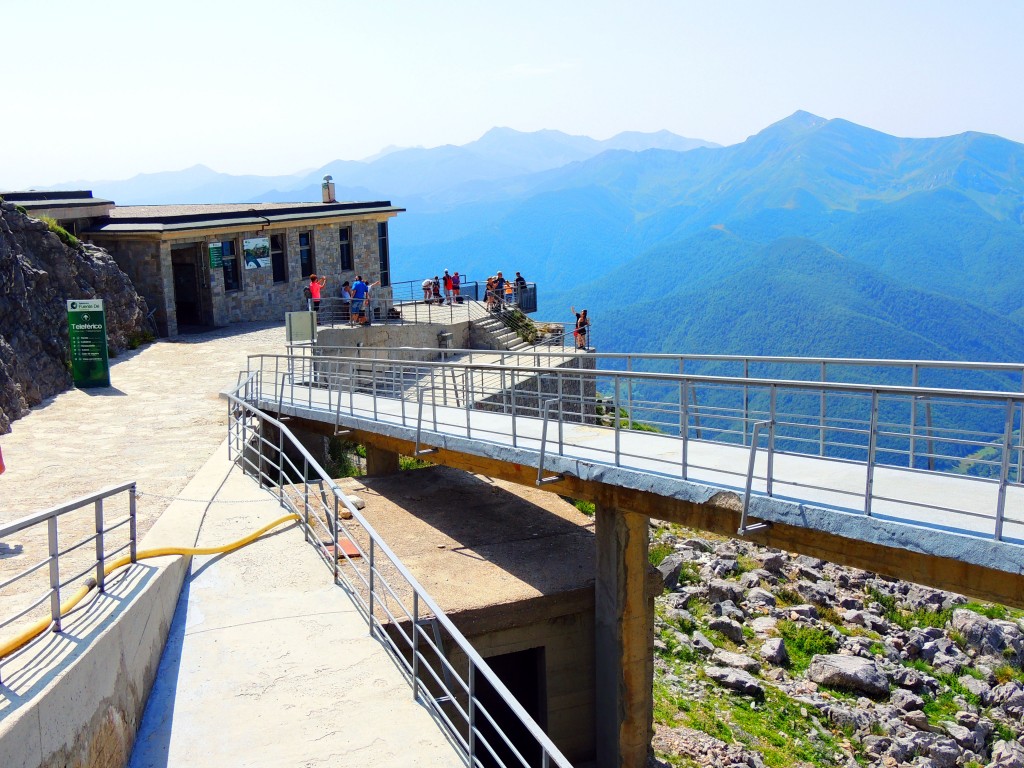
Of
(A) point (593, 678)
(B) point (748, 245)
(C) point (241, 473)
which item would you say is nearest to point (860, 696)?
(A) point (593, 678)

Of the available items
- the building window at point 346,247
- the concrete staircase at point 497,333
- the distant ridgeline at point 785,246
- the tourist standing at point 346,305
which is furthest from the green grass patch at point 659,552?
the distant ridgeline at point 785,246

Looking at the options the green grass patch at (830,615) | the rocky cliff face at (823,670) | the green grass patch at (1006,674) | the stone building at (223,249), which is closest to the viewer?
the rocky cliff face at (823,670)

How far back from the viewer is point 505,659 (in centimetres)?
1309

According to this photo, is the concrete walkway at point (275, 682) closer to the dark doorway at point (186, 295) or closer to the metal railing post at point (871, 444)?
the metal railing post at point (871, 444)

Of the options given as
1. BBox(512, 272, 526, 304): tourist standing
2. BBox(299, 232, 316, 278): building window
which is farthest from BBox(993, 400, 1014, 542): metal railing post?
BBox(512, 272, 526, 304): tourist standing

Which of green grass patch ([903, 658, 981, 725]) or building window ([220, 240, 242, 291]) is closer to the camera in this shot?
green grass patch ([903, 658, 981, 725])

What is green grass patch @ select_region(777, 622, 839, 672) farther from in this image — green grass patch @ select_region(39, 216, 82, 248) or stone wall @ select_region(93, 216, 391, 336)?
green grass patch @ select_region(39, 216, 82, 248)

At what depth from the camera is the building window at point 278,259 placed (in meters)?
31.3

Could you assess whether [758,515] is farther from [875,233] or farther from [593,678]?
[875,233]

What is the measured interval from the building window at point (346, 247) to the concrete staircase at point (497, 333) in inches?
223

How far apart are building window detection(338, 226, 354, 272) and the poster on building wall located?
4.09m

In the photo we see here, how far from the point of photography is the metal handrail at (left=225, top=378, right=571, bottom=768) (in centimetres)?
643

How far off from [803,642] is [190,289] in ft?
68.4

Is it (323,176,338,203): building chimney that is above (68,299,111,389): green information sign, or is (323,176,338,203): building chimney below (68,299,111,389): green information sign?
above
